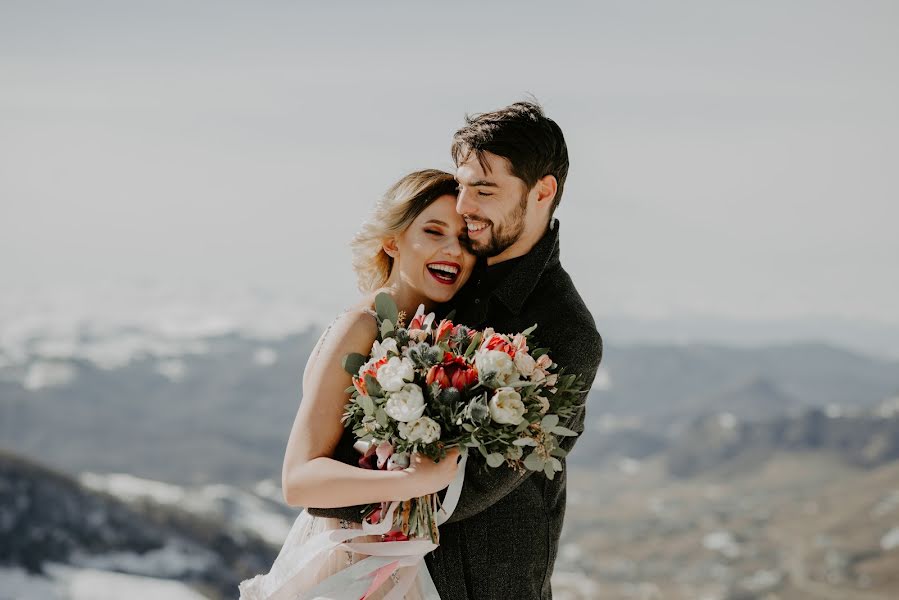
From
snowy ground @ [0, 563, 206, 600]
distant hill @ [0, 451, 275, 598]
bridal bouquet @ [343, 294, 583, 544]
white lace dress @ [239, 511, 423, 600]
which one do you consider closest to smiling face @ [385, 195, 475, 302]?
bridal bouquet @ [343, 294, 583, 544]

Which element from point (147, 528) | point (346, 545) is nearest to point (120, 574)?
point (147, 528)

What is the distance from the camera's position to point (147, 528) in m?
70.8

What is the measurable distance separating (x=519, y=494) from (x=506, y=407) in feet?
4.31

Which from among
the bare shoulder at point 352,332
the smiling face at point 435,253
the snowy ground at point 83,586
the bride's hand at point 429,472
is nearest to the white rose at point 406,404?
the bride's hand at point 429,472

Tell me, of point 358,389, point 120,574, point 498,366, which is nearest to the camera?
point 498,366

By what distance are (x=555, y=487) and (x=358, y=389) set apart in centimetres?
168

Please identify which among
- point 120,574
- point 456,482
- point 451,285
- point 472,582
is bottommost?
point 120,574

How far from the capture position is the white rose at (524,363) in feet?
16.7

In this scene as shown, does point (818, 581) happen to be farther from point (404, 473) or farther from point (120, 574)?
point (404, 473)

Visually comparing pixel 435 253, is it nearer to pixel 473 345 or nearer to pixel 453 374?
pixel 473 345

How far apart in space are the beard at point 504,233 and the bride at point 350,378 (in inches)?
6.6

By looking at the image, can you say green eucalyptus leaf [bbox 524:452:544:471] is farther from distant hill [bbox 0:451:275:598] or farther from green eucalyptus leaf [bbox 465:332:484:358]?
distant hill [bbox 0:451:275:598]

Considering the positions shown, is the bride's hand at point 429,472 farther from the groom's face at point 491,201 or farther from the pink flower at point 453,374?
the groom's face at point 491,201

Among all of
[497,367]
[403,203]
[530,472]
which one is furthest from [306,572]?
[403,203]
